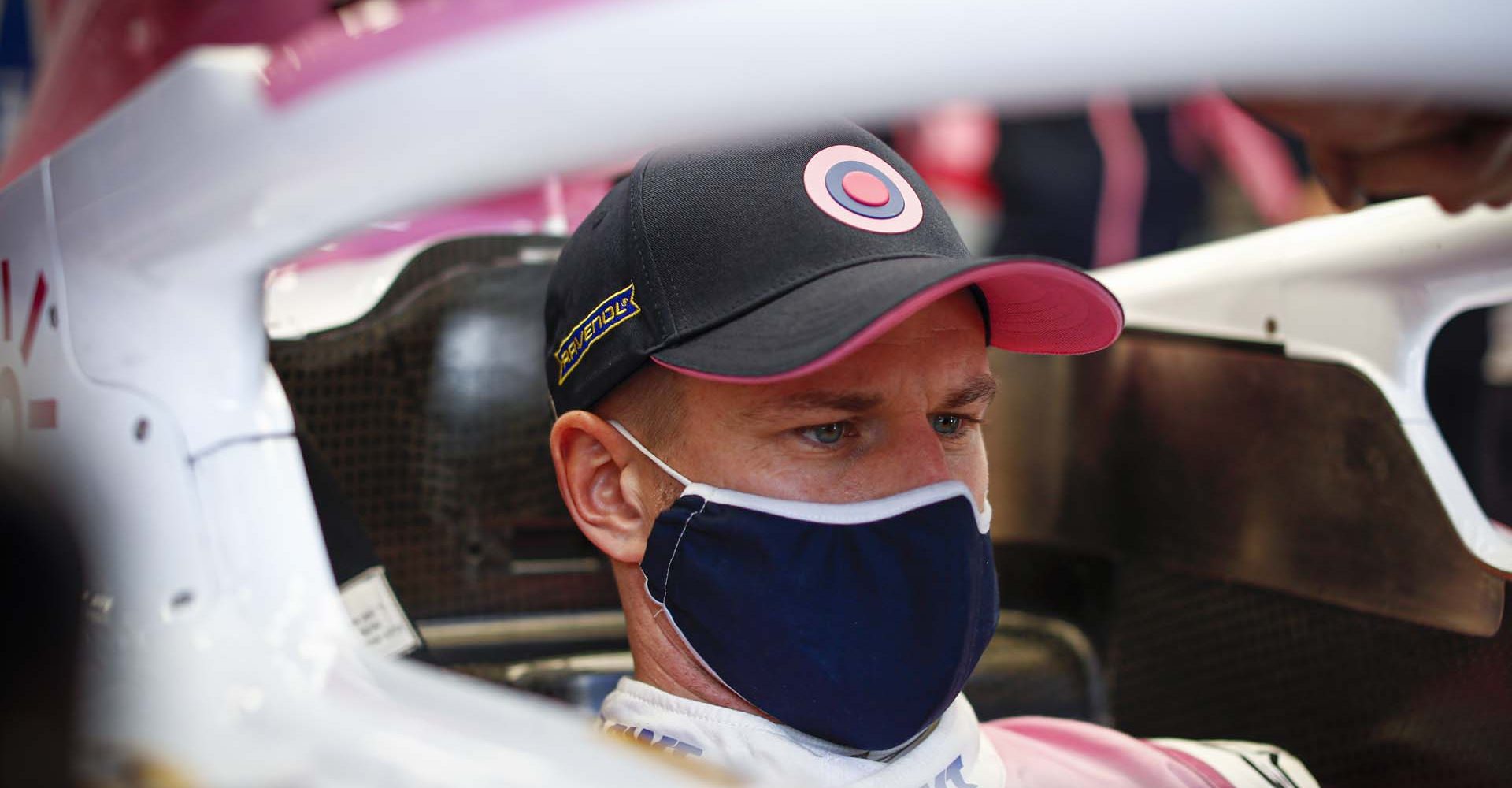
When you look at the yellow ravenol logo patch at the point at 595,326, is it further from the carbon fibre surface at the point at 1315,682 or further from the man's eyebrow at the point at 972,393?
the carbon fibre surface at the point at 1315,682

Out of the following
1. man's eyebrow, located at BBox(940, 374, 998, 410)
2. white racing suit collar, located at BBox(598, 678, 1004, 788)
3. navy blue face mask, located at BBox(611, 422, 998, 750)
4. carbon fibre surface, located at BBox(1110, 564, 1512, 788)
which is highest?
man's eyebrow, located at BBox(940, 374, 998, 410)

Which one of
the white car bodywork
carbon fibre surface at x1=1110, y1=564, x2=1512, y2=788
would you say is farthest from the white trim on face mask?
carbon fibre surface at x1=1110, y1=564, x2=1512, y2=788

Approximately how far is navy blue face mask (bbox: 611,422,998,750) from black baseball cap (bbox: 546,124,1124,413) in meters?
0.14

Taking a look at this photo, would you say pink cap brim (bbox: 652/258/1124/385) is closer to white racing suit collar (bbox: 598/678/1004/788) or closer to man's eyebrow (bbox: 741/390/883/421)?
man's eyebrow (bbox: 741/390/883/421)

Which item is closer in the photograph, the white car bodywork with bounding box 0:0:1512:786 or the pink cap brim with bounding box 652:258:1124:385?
the white car bodywork with bounding box 0:0:1512:786

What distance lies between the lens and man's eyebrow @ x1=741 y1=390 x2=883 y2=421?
1050mm

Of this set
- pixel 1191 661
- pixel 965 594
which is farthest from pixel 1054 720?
pixel 965 594

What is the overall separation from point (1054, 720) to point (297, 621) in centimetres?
104

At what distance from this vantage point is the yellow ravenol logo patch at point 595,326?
1.10 meters

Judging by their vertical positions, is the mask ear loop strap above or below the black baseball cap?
below

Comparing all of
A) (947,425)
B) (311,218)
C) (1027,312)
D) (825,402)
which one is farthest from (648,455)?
(311,218)

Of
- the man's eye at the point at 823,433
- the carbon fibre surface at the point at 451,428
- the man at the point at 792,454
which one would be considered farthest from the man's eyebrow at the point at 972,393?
the carbon fibre surface at the point at 451,428

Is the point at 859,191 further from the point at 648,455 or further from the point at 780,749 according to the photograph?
the point at 780,749

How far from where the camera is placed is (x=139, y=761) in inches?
22.0
